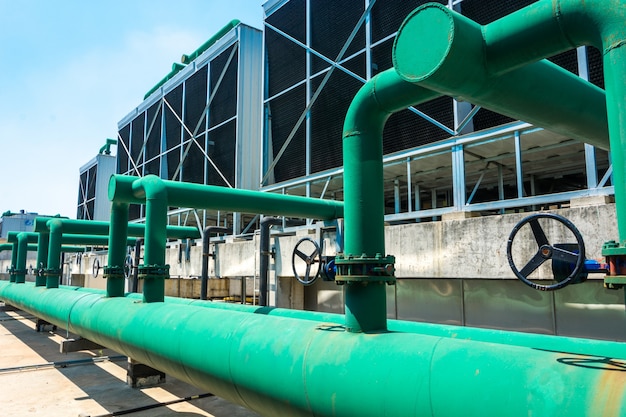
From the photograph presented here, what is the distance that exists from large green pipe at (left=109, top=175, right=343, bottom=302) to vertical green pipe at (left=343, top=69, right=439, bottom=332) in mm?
4191

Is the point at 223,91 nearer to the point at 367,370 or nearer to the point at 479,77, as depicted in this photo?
the point at 479,77

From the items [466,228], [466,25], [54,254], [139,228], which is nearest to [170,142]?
[139,228]

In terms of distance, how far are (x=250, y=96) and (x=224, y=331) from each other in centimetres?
1347

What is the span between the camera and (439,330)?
14.6 feet

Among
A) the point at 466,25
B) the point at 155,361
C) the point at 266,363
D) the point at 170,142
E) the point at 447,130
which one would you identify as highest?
the point at 170,142

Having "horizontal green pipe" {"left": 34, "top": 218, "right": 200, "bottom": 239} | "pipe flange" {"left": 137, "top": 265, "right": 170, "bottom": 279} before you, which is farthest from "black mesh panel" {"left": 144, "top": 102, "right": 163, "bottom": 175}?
"pipe flange" {"left": 137, "top": 265, "right": 170, "bottom": 279}

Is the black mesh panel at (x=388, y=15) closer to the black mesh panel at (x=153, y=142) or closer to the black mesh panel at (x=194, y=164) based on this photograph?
the black mesh panel at (x=194, y=164)

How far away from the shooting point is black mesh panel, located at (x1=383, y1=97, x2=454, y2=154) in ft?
31.6

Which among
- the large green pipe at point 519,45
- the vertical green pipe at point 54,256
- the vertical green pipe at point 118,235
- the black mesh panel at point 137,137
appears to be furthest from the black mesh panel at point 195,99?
the large green pipe at point 519,45

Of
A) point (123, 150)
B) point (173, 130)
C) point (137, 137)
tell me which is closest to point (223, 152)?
point (173, 130)

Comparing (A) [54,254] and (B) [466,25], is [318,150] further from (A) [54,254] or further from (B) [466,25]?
(B) [466,25]

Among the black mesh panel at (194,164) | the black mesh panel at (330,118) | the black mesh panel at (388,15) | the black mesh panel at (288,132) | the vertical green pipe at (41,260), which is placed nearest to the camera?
the black mesh panel at (388,15)

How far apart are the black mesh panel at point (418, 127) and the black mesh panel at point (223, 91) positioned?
7.57m

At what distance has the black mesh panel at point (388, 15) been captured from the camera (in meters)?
10.3
